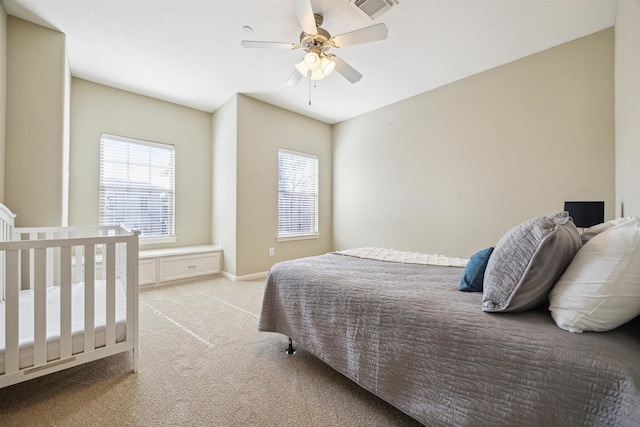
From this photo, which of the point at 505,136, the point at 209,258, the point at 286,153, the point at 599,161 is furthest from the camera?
the point at 286,153

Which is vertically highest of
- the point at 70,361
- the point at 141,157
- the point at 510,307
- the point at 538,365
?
the point at 141,157

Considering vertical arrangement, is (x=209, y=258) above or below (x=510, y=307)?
below

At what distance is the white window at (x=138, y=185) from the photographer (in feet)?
11.6

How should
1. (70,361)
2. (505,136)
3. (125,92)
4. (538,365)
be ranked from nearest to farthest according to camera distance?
1. (538,365)
2. (70,361)
3. (505,136)
4. (125,92)

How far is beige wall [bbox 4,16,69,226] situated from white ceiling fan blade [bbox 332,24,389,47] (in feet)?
8.75

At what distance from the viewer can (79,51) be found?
278cm

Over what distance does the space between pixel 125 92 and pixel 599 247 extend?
16.2 feet

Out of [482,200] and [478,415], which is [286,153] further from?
[478,415]

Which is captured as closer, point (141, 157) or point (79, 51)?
point (79, 51)

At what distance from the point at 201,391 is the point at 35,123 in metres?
2.86

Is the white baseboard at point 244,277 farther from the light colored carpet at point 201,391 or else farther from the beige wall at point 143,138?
the light colored carpet at point 201,391

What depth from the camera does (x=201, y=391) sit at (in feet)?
5.08

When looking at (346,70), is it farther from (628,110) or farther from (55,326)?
(55,326)

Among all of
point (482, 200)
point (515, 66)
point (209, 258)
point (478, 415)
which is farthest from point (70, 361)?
point (515, 66)
